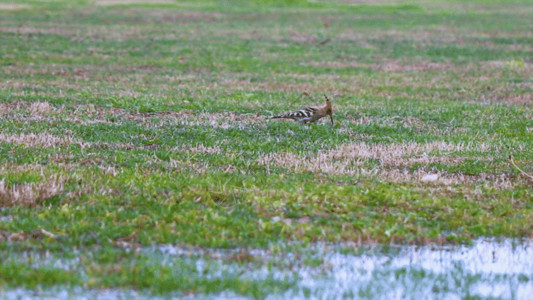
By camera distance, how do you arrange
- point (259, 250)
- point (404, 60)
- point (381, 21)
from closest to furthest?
1. point (259, 250)
2. point (404, 60)
3. point (381, 21)

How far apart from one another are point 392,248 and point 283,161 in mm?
3356

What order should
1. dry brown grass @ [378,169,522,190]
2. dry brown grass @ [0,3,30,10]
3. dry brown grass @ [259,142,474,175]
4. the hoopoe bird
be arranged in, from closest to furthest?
1. dry brown grass @ [378,169,522,190]
2. dry brown grass @ [259,142,474,175]
3. the hoopoe bird
4. dry brown grass @ [0,3,30,10]

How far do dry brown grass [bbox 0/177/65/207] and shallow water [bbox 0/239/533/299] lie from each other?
A: 1.59m

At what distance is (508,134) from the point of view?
45.8 ft

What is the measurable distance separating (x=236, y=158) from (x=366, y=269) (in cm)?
422

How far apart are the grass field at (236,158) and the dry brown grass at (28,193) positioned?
0.02 metres

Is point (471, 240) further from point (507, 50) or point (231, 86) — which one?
point (507, 50)

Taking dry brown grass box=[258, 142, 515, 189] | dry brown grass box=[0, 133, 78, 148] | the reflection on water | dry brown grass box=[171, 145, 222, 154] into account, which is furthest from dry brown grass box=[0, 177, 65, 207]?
the reflection on water

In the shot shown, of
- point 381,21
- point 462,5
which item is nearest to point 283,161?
point 381,21

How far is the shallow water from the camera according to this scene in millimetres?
6344

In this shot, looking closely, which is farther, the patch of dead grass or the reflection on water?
the patch of dead grass

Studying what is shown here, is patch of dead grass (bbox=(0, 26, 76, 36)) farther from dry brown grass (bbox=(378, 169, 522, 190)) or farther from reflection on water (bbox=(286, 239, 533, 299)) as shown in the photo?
reflection on water (bbox=(286, 239, 533, 299))

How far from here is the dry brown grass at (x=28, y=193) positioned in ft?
27.2

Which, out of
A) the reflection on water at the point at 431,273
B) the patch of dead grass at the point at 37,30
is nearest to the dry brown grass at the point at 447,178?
the reflection on water at the point at 431,273
